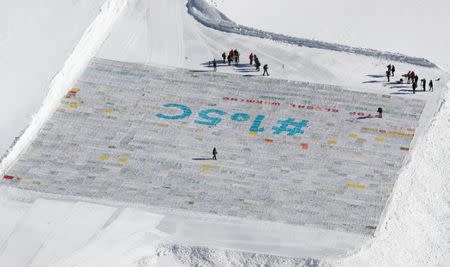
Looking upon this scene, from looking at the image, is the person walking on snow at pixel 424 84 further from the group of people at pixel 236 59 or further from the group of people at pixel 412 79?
the group of people at pixel 236 59

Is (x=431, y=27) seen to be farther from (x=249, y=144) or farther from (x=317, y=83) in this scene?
(x=249, y=144)

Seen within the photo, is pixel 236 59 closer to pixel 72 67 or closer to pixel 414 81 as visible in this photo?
pixel 72 67

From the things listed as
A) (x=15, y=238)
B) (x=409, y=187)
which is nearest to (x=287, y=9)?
(x=409, y=187)

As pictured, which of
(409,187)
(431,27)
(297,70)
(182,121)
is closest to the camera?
(409,187)

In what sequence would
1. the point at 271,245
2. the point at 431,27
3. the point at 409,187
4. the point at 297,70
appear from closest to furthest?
1. the point at 271,245
2. the point at 409,187
3. the point at 297,70
4. the point at 431,27

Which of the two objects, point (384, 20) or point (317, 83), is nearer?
point (317, 83)

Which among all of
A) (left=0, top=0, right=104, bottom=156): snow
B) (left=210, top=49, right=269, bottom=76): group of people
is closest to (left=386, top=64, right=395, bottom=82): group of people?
(left=210, top=49, right=269, bottom=76): group of people

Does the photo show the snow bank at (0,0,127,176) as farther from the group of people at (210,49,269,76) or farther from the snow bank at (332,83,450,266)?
the snow bank at (332,83,450,266)
